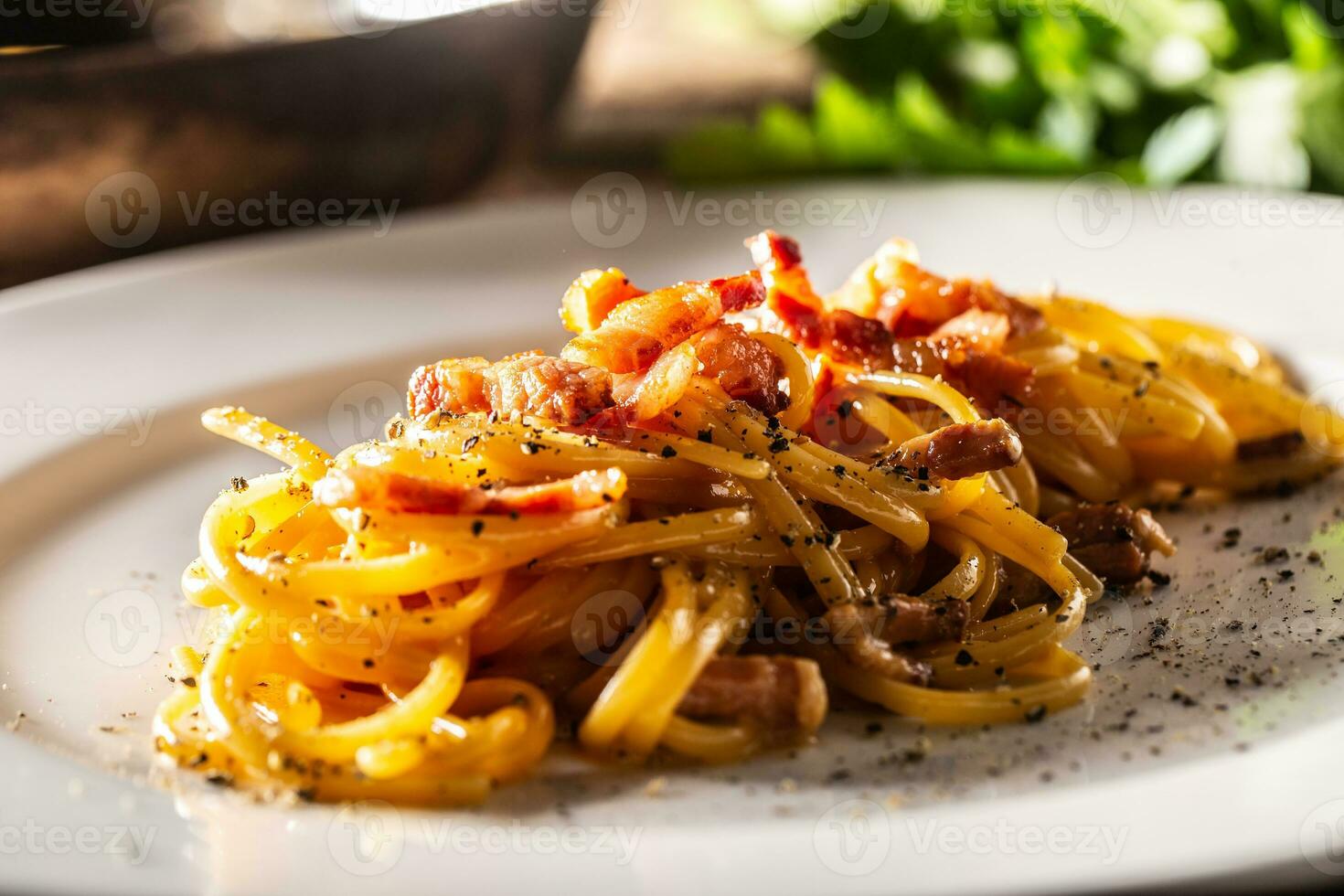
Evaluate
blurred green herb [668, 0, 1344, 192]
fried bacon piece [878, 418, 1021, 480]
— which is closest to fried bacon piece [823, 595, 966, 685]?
fried bacon piece [878, 418, 1021, 480]

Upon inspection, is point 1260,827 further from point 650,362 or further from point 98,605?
point 98,605

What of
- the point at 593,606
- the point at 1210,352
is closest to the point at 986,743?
the point at 593,606

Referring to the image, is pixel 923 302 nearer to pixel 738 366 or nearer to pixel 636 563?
pixel 738 366

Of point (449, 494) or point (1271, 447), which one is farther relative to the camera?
point (1271, 447)

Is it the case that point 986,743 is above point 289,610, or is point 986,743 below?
below

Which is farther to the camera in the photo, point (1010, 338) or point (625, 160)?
point (625, 160)

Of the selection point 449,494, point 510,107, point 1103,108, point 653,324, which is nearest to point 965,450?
point 653,324
